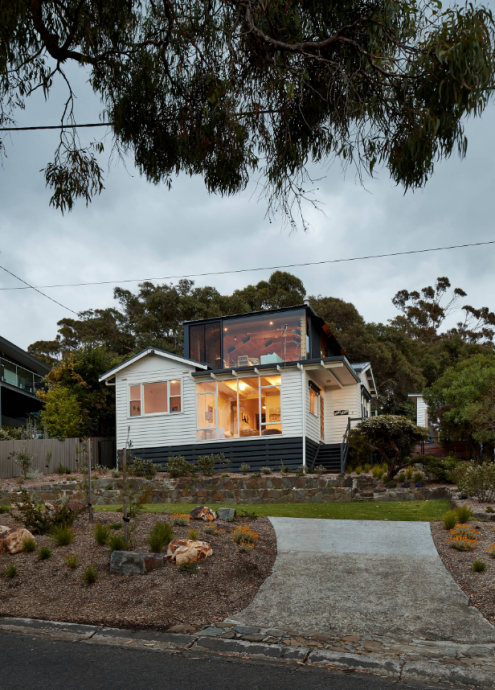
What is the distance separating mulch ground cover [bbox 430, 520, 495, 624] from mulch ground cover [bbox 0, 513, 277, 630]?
7.48 ft

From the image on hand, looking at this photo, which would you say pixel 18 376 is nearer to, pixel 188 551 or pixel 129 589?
pixel 188 551

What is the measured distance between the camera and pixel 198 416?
65.2 feet

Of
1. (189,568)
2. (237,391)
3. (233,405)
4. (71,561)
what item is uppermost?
(237,391)

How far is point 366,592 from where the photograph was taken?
6.35 m

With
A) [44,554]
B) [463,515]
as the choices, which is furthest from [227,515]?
→ [463,515]

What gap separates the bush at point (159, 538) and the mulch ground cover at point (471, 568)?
3.50 metres

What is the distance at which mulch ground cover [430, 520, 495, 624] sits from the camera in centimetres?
600

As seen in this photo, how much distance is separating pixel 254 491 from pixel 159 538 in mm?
7698

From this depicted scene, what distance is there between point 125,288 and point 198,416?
22509 mm

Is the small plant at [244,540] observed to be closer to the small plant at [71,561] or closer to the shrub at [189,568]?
the shrub at [189,568]

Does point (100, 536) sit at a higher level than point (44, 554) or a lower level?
higher

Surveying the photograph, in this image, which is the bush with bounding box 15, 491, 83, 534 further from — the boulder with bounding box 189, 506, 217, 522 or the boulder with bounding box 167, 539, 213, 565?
the boulder with bounding box 189, 506, 217, 522

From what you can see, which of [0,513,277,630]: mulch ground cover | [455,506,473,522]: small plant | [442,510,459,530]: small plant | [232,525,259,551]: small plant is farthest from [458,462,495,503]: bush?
[0,513,277,630]: mulch ground cover

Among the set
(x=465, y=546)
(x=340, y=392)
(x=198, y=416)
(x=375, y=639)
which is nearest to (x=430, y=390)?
(x=340, y=392)
